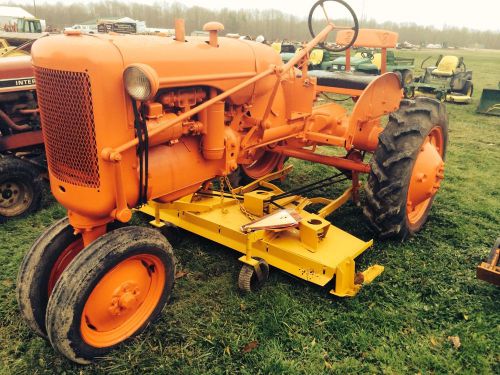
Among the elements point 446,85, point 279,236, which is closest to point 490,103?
point 446,85

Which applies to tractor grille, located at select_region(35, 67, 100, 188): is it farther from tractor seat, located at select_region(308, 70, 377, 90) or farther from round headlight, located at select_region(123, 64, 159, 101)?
tractor seat, located at select_region(308, 70, 377, 90)

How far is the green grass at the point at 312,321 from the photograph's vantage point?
2.60 meters

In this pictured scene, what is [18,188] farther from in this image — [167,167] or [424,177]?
[424,177]

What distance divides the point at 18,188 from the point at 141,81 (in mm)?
2942

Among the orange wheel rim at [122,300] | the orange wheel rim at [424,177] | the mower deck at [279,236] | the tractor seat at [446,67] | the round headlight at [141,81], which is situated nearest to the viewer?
the round headlight at [141,81]

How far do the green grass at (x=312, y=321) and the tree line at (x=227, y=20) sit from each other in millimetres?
53992

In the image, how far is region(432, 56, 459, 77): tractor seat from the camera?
44.6ft

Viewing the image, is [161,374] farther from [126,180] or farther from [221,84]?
[221,84]

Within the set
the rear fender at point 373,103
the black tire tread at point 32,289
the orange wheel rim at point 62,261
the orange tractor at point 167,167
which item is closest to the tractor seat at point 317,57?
the rear fender at point 373,103

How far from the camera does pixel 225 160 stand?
3.19m

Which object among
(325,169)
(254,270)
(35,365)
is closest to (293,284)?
(254,270)

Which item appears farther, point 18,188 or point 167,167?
point 18,188

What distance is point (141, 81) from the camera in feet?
7.41

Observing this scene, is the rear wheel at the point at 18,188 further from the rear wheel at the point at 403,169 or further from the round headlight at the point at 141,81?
the rear wheel at the point at 403,169
